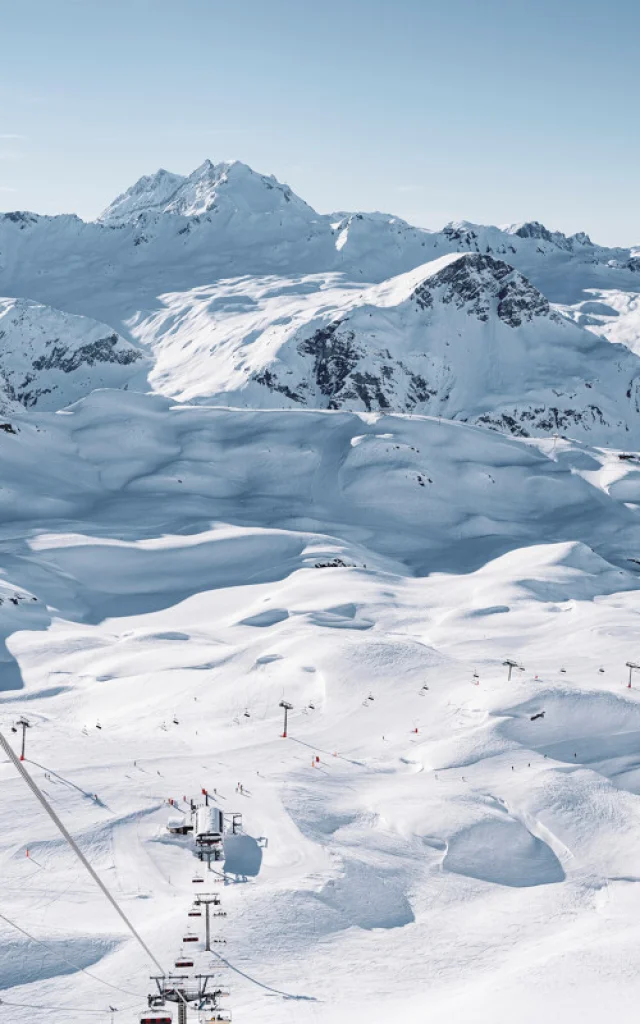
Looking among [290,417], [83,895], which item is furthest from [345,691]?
[290,417]

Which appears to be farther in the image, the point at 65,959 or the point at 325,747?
the point at 325,747

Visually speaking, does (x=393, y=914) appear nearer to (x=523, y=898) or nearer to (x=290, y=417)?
(x=523, y=898)

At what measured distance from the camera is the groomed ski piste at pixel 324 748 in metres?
34.4

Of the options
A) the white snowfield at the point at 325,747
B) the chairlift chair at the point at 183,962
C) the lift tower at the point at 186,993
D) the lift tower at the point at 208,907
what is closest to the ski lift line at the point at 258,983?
the white snowfield at the point at 325,747

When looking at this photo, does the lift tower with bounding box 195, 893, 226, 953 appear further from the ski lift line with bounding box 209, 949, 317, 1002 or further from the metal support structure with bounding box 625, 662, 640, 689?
the metal support structure with bounding box 625, 662, 640, 689

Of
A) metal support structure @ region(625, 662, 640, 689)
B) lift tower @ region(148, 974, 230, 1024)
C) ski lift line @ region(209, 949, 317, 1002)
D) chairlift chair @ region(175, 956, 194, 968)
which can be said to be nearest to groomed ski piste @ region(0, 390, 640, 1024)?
ski lift line @ region(209, 949, 317, 1002)

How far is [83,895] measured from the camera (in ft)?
125

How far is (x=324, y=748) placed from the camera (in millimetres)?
55156

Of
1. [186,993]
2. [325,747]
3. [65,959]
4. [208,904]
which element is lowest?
[325,747]

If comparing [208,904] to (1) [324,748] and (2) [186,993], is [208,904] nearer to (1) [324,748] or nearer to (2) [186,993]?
(2) [186,993]

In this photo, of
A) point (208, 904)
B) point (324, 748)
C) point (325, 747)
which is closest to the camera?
point (208, 904)

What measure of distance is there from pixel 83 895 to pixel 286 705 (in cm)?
2006

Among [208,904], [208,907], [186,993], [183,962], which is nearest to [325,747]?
[208,904]

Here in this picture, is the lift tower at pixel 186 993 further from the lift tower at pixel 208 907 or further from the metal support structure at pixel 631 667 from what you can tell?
the metal support structure at pixel 631 667
